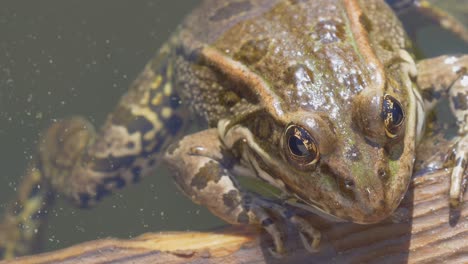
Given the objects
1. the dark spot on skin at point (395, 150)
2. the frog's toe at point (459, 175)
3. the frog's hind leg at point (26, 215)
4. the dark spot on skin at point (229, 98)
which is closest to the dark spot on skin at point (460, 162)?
the frog's toe at point (459, 175)

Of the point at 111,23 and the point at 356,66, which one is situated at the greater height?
the point at 356,66

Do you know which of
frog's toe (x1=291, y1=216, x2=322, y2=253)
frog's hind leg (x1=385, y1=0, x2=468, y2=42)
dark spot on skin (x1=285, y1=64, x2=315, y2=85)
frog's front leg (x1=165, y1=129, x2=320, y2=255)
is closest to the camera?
frog's toe (x1=291, y1=216, x2=322, y2=253)

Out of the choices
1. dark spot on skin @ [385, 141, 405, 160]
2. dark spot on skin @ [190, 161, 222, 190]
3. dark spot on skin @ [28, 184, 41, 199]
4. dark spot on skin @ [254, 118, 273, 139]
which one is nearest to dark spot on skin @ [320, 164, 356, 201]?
dark spot on skin @ [385, 141, 405, 160]

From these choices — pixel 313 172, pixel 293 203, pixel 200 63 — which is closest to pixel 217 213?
pixel 293 203

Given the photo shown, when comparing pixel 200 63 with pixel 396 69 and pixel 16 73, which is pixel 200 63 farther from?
pixel 16 73

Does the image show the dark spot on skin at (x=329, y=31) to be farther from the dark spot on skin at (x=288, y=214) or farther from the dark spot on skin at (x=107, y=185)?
the dark spot on skin at (x=107, y=185)

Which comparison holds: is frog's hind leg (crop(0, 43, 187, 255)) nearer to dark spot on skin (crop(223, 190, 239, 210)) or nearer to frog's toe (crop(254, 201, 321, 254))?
dark spot on skin (crop(223, 190, 239, 210))

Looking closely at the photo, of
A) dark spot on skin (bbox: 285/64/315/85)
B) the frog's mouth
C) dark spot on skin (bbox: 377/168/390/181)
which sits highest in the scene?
dark spot on skin (bbox: 285/64/315/85)
